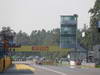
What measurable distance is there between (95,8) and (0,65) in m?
63.8

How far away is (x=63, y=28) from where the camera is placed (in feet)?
288

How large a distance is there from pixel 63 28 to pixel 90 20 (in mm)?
22930

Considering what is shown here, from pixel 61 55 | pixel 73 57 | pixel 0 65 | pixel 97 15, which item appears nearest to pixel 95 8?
pixel 97 15

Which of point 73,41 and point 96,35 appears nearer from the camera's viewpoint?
point 73,41

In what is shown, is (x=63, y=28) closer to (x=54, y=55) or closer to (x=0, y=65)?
(x=0, y=65)

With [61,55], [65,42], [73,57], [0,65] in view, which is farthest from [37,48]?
[0,65]

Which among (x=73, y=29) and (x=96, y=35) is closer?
(x=73, y=29)

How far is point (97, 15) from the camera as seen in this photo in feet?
353

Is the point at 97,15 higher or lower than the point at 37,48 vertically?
higher

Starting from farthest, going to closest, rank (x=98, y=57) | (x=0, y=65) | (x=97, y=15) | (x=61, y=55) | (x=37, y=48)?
(x=61, y=55)
(x=37, y=48)
(x=97, y=15)
(x=98, y=57)
(x=0, y=65)

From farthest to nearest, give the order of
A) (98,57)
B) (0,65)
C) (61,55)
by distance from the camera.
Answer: (61,55)
(98,57)
(0,65)

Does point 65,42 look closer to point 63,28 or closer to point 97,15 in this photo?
point 63,28

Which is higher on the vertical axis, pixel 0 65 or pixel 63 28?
pixel 63 28

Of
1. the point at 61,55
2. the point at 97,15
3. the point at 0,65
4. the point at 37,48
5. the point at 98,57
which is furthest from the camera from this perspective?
the point at 61,55
